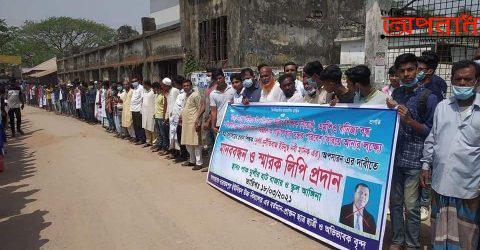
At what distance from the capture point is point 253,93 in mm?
5793

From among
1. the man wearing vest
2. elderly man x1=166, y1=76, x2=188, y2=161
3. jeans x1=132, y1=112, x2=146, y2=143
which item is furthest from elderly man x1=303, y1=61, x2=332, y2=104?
jeans x1=132, y1=112, x2=146, y2=143

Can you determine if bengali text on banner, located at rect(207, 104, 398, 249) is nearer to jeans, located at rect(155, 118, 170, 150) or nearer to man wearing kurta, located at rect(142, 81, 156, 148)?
jeans, located at rect(155, 118, 170, 150)

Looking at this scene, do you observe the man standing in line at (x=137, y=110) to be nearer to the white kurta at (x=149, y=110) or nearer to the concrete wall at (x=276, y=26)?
the white kurta at (x=149, y=110)

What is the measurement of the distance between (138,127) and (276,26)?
17.8 feet

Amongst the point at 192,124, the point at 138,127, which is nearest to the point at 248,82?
the point at 192,124

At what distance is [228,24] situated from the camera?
11695mm

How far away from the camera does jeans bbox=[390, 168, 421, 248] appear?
3234 millimetres

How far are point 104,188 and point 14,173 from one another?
105 inches

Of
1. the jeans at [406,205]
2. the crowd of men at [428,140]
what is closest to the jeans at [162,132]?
the crowd of men at [428,140]

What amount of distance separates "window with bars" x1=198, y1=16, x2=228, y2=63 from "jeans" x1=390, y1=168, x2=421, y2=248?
9313 mm

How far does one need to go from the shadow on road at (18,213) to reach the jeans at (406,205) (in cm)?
364

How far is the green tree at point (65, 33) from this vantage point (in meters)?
50.2

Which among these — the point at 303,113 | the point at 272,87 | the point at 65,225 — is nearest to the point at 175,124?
the point at 272,87

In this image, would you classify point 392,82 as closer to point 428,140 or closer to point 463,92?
point 428,140
